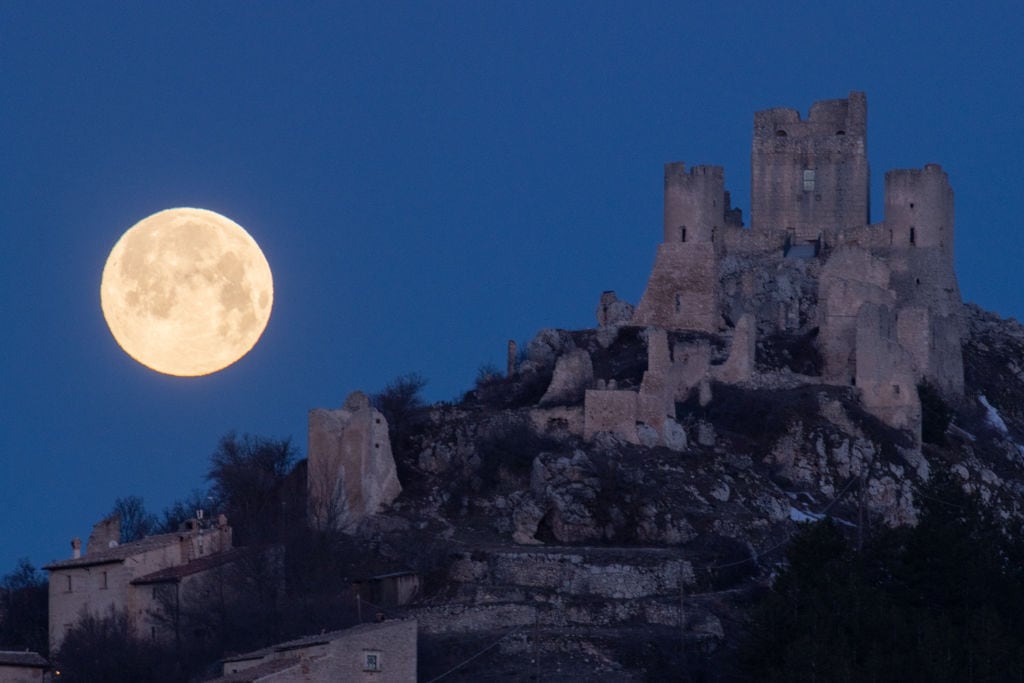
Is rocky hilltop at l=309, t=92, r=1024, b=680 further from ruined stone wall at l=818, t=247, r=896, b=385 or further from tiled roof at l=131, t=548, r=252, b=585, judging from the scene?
tiled roof at l=131, t=548, r=252, b=585

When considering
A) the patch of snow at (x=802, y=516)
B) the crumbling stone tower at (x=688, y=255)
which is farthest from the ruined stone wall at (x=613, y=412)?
the crumbling stone tower at (x=688, y=255)

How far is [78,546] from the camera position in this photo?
2655 inches

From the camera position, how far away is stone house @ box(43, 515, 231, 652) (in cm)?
6238

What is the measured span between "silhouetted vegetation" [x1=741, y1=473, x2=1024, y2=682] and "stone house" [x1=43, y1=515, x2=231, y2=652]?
13.1m

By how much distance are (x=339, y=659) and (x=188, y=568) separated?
Result: 9.81 meters

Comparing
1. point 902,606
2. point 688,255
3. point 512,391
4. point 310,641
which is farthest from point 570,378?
point 310,641

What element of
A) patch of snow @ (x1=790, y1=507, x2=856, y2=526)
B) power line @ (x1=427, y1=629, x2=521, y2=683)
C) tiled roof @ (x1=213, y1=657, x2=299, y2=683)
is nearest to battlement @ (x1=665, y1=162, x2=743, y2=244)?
patch of snow @ (x1=790, y1=507, x2=856, y2=526)

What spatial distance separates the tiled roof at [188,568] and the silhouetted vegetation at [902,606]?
40.1 ft

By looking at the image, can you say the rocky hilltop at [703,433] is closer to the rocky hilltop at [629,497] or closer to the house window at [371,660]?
the rocky hilltop at [629,497]

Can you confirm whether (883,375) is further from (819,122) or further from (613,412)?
(819,122)

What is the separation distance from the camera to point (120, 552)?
210ft

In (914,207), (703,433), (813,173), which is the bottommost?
(703,433)

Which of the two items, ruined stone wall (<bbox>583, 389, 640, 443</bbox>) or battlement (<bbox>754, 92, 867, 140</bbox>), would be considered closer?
ruined stone wall (<bbox>583, 389, 640, 443</bbox>)

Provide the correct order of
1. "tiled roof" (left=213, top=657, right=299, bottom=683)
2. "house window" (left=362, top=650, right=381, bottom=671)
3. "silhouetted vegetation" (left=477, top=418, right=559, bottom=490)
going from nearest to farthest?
1. "tiled roof" (left=213, top=657, right=299, bottom=683)
2. "house window" (left=362, top=650, right=381, bottom=671)
3. "silhouetted vegetation" (left=477, top=418, right=559, bottom=490)
